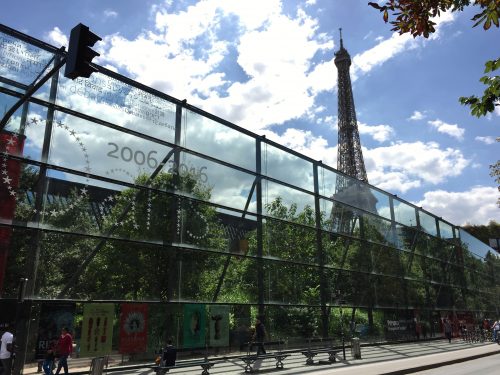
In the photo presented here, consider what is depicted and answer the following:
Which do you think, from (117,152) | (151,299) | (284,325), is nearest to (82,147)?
(117,152)

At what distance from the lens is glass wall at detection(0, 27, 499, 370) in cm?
1284

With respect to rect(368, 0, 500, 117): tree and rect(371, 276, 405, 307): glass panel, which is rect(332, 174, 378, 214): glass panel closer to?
rect(371, 276, 405, 307): glass panel

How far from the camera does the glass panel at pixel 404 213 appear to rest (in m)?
31.0

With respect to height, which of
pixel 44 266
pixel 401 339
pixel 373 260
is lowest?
pixel 401 339

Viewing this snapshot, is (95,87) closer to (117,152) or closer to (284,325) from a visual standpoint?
(117,152)

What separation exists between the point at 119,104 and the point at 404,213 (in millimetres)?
23039

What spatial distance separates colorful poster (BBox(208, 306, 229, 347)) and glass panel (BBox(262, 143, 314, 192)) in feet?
22.0

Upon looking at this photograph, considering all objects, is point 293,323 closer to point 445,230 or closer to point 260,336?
point 260,336

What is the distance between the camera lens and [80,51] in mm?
7398

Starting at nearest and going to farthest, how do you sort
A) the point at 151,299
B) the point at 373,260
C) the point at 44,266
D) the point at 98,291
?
the point at 44,266, the point at 98,291, the point at 151,299, the point at 373,260

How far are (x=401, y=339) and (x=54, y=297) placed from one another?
72.6ft

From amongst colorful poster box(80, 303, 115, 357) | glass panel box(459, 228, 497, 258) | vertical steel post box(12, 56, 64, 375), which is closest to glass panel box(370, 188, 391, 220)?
glass panel box(459, 228, 497, 258)

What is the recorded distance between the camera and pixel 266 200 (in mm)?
20312

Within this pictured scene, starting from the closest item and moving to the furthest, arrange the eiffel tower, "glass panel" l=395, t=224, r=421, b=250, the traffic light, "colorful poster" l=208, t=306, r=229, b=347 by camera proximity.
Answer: the traffic light < "colorful poster" l=208, t=306, r=229, b=347 < "glass panel" l=395, t=224, r=421, b=250 < the eiffel tower
